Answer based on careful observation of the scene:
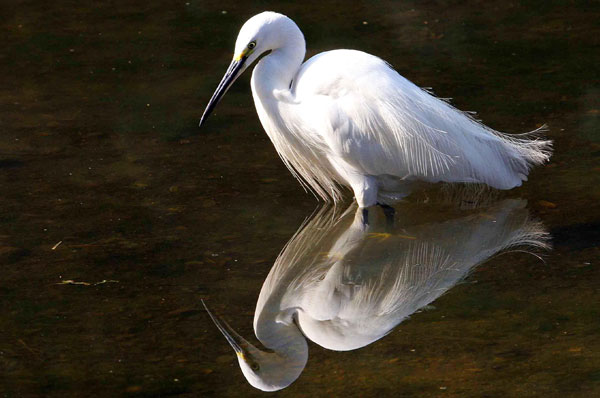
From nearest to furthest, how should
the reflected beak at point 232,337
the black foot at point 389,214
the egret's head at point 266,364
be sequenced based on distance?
the egret's head at point 266,364 → the reflected beak at point 232,337 → the black foot at point 389,214

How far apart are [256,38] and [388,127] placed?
0.77m

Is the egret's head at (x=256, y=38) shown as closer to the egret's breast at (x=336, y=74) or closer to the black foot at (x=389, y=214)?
the egret's breast at (x=336, y=74)

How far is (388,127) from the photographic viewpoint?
488 centimetres

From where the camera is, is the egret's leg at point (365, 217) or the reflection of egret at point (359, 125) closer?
the reflection of egret at point (359, 125)

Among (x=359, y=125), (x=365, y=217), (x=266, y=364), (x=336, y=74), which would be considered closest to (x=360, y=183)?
(x=365, y=217)

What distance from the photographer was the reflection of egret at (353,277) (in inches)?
157

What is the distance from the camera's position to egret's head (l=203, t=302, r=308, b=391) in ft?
12.2

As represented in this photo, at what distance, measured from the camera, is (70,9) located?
26.5 feet

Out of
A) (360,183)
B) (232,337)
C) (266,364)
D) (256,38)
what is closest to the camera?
(266,364)

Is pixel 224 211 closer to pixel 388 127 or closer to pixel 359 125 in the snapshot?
pixel 359 125

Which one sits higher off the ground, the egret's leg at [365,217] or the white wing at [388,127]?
the white wing at [388,127]

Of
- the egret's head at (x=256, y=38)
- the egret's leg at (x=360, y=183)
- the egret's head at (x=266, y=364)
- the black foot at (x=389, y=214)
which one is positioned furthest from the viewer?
the black foot at (x=389, y=214)

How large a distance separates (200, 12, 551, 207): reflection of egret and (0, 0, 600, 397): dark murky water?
0.71 ft

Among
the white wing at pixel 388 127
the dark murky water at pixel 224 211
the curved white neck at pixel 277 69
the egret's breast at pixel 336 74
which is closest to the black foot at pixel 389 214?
the dark murky water at pixel 224 211
